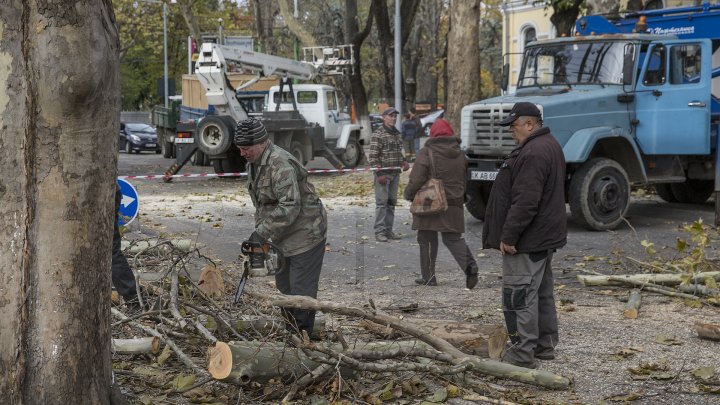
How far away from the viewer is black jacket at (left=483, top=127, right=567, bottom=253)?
6723mm

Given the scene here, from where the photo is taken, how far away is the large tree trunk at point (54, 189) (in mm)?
4645

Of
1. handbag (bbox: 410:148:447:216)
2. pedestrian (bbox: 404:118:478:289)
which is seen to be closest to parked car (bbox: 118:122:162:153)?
pedestrian (bbox: 404:118:478:289)

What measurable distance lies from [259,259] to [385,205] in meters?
6.98

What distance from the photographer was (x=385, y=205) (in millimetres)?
13375

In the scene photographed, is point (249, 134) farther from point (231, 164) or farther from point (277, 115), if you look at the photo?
point (231, 164)

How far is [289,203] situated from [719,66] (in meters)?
12.1

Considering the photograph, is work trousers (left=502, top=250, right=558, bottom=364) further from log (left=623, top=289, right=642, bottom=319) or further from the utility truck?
the utility truck

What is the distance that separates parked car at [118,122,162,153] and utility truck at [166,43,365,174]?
13361mm

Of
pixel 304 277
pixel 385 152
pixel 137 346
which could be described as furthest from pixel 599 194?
pixel 137 346

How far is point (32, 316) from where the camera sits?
15.8 ft

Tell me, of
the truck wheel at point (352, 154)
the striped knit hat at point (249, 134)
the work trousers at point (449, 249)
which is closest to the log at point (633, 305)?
the work trousers at point (449, 249)

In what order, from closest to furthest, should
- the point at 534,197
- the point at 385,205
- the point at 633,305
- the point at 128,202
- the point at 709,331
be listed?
the point at 534,197, the point at 709,331, the point at 633,305, the point at 128,202, the point at 385,205

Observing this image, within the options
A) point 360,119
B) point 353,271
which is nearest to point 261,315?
point 353,271

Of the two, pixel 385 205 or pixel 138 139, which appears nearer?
pixel 385 205
